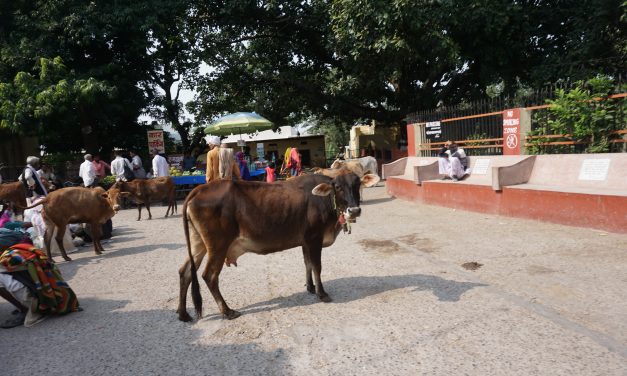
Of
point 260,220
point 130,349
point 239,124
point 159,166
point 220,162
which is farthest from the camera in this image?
point 239,124

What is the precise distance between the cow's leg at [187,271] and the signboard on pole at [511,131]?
7.65 m

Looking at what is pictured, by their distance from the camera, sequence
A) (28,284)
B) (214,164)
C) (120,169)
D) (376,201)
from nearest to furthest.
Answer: (28,284), (214,164), (376,201), (120,169)

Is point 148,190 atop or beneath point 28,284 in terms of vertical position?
atop

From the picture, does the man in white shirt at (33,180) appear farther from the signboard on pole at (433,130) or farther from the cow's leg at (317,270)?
the signboard on pole at (433,130)

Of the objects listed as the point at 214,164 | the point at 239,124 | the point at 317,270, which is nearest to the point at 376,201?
the point at 214,164

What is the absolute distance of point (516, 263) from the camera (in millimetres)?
5727

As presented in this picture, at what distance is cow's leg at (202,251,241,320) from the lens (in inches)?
177

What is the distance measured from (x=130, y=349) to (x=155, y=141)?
41.4 ft

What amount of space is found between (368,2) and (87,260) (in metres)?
A: 9.66

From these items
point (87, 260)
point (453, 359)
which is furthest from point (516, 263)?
point (87, 260)

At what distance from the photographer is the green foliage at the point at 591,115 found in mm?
8039

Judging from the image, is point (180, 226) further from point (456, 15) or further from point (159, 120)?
point (159, 120)

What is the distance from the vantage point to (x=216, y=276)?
4535 millimetres

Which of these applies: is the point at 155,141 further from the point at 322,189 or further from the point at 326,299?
the point at 326,299
